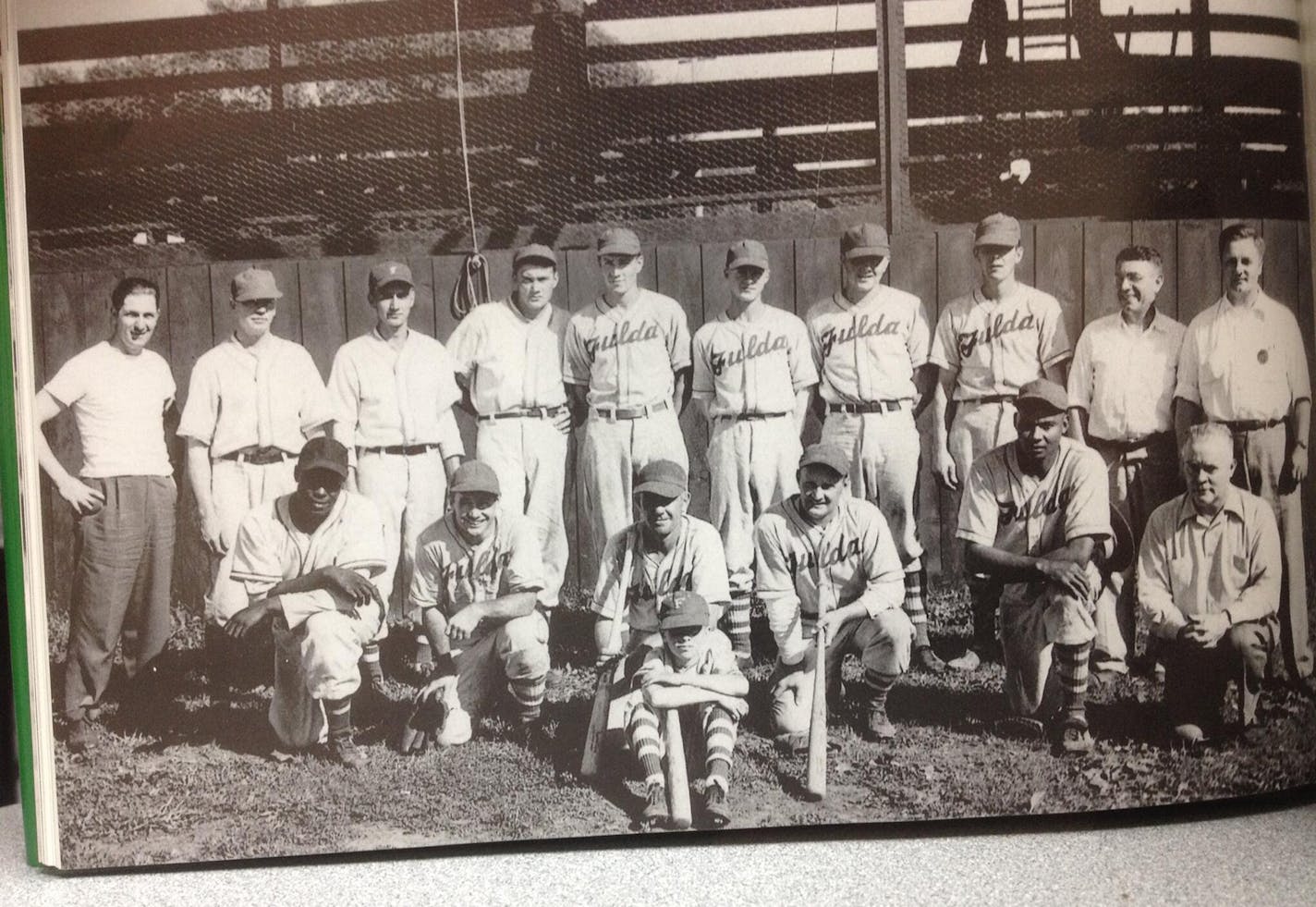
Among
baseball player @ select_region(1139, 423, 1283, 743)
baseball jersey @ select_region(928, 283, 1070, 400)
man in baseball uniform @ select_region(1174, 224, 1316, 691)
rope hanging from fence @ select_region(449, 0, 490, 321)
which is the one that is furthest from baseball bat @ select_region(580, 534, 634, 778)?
man in baseball uniform @ select_region(1174, 224, 1316, 691)

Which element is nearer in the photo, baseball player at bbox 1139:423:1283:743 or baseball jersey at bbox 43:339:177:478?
baseball jersey at bbox 43:339:177:478

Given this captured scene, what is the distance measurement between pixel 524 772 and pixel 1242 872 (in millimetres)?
1775

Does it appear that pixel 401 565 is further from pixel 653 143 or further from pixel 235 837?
pixel 653 143

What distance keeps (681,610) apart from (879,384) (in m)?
0.79

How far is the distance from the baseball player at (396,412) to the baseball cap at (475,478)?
0.09 ft

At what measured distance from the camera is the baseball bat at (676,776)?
10.0ft

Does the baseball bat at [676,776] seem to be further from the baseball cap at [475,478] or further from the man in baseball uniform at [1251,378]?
the man in baseball uniform at [1251,378]

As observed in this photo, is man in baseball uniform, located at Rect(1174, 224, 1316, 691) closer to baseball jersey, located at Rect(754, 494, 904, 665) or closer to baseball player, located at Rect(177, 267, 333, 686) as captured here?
baseball jersey, located at Rect(754, 494, 904, 665)

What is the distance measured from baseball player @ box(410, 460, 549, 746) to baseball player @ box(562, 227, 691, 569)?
0.23 metres

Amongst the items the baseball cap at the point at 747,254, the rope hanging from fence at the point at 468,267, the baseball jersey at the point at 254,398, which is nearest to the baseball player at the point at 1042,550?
the baseball cap at the point at 747,254

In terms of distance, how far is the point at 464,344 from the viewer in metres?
3.03

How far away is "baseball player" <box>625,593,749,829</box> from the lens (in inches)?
120

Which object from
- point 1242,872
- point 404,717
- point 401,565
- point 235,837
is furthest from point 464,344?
point 1242,872

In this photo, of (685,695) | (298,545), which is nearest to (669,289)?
(685,695)
